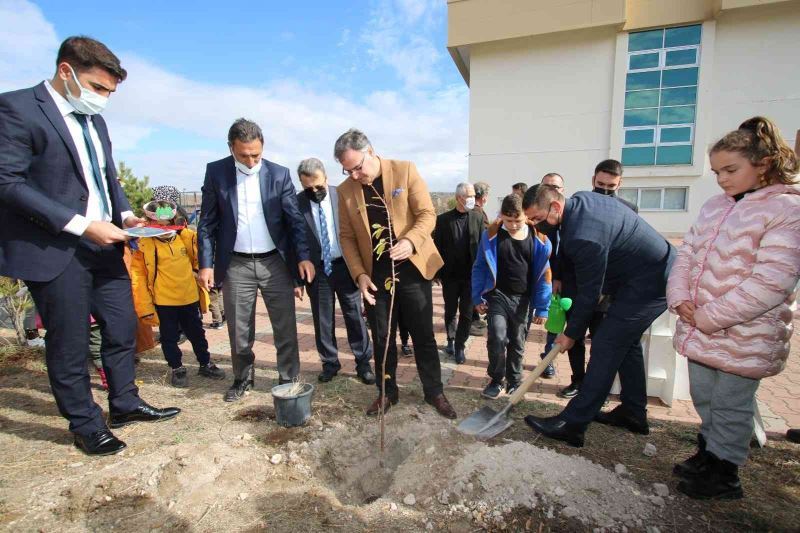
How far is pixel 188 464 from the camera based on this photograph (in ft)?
8.02

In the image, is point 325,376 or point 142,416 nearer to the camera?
point 142,416

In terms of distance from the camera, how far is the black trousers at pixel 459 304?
14.5 feet

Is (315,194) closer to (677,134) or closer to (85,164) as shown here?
(85,164)

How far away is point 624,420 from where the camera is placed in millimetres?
2980

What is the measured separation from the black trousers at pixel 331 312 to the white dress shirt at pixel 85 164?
→ 1771 millimetres

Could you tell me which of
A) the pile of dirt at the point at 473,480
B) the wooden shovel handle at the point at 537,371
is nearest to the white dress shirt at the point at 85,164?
the pile of dirt at the point at 473,480

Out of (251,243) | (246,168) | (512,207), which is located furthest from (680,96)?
(251,243)

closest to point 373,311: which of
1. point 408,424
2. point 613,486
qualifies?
point 408,424

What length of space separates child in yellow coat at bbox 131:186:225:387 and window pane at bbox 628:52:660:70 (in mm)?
15338

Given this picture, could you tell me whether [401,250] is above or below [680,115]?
below

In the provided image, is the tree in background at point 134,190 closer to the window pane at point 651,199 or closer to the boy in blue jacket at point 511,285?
the boy in blue jacket at point 511,285

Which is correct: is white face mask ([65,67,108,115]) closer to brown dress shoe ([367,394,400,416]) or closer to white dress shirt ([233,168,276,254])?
white dress shirt ([233,168,276,254])

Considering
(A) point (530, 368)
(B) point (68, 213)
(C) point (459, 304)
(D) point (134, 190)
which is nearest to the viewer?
(B) point (68, 213)

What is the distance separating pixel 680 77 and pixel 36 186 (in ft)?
55.0
